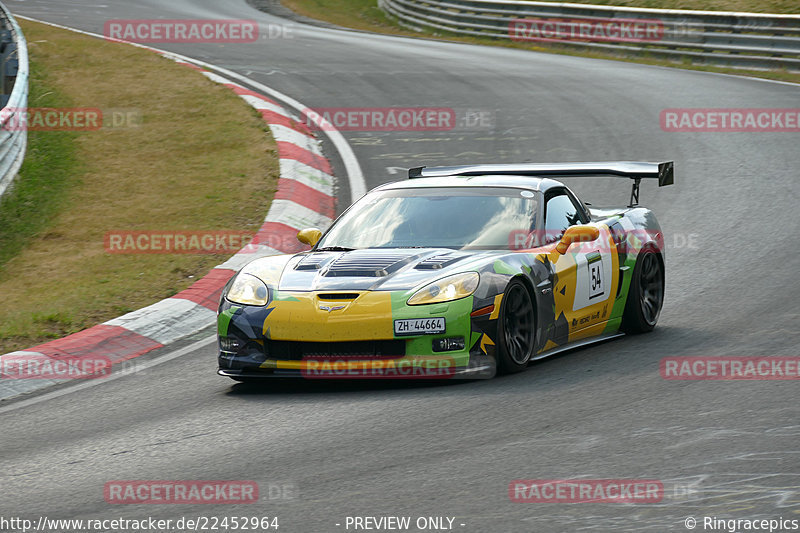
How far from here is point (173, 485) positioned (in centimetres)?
491

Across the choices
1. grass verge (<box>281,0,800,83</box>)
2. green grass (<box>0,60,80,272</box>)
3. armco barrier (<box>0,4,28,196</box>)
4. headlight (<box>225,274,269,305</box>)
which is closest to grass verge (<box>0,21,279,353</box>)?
green grass (<box>0,60,80,272</box>)

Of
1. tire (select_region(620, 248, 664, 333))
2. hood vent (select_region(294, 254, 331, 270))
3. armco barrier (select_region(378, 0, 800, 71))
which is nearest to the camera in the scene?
hood vent (select_region(294, 254, 331, 270))

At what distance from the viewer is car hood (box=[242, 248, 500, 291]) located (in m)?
6.69

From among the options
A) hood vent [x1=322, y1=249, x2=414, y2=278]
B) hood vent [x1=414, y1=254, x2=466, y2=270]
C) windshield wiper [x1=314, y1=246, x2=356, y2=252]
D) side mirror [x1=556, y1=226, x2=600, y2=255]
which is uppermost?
side mirror [x1=556, y1=226, x2=600, y2=255]

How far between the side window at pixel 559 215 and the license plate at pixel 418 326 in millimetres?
1463

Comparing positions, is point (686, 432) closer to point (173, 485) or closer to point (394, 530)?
point (394, 530)

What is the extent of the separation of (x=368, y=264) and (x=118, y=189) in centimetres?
A: 660

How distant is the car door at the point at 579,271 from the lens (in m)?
7.46

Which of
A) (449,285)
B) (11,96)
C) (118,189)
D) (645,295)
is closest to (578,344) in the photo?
(645,295)

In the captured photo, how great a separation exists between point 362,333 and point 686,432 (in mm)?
1904

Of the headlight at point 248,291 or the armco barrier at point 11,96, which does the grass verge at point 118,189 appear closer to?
the armco barrier at point 11,96

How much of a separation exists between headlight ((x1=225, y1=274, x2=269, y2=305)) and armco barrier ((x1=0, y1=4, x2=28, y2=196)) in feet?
18.7

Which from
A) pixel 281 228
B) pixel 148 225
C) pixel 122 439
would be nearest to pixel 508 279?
pixel 122 439

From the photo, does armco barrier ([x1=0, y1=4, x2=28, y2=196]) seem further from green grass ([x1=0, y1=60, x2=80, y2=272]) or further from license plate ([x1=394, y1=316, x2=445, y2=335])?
license plate ([x1=394, y1=316, x2=445, y2=335])
